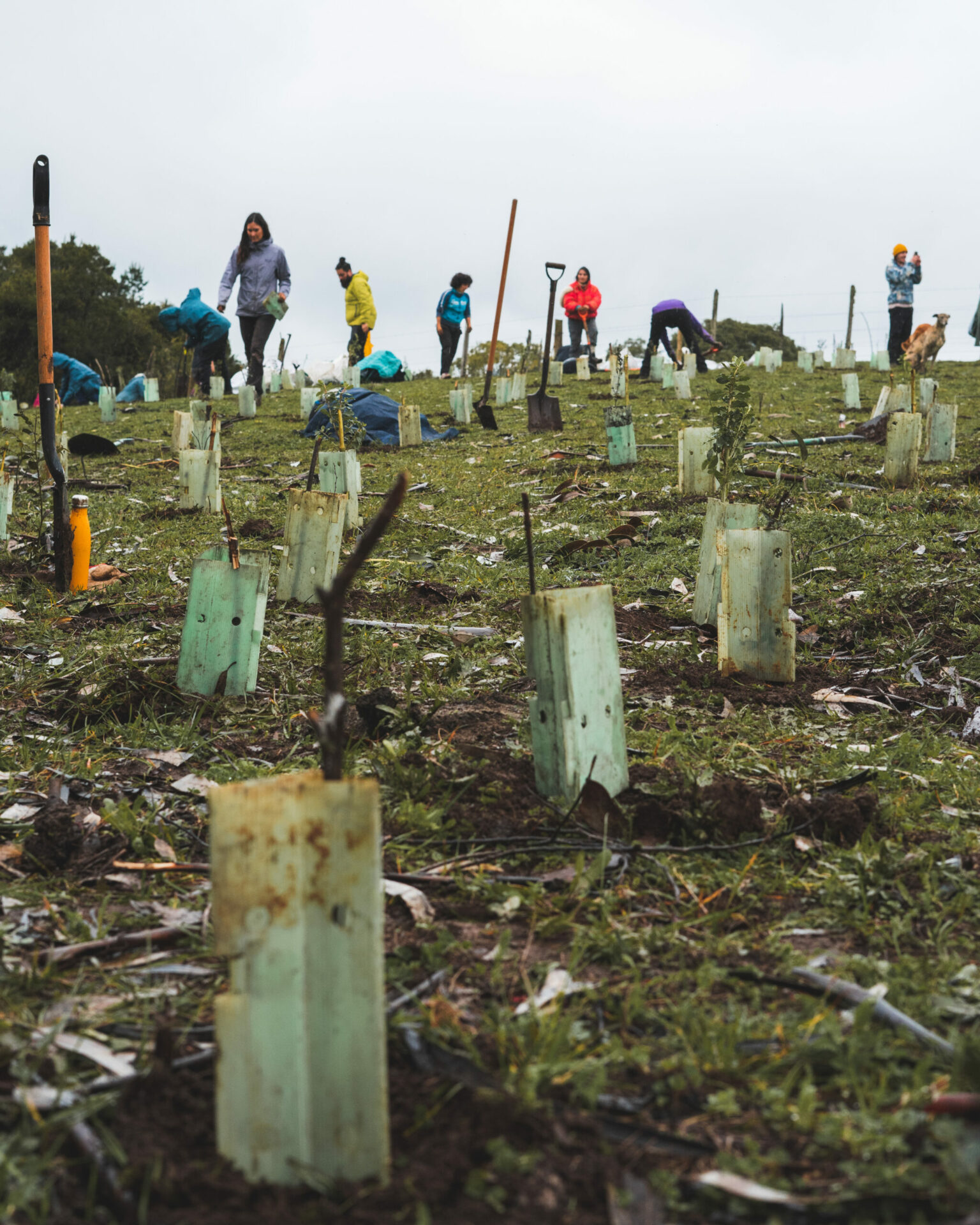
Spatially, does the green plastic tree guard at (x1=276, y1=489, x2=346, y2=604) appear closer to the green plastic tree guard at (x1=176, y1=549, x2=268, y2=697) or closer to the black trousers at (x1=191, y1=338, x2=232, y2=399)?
→ the green plastic tree guard at (x1=176, y1=549, x2=268, y2=697)

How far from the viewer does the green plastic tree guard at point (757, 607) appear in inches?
147

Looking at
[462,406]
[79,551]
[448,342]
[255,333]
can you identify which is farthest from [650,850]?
[448,342]

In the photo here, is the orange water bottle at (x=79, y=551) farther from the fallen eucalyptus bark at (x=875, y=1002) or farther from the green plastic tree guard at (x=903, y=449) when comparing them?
the green plastic tree guard at (x=903, y=449)

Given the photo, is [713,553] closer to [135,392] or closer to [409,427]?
[409,427]

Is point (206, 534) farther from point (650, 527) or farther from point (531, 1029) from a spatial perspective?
point (531, 1029)

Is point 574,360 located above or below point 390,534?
above

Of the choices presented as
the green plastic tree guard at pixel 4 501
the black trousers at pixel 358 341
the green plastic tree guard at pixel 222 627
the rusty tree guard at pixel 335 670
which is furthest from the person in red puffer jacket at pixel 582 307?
the rusty tree guard at pixel 335 670

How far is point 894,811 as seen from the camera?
2635 mm

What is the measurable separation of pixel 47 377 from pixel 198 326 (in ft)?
33.3

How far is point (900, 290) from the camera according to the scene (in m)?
18.5

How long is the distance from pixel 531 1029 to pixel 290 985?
1.57 feet

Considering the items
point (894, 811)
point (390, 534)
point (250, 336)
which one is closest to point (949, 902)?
point (894, 811)

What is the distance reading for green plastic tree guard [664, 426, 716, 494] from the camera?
280 inches

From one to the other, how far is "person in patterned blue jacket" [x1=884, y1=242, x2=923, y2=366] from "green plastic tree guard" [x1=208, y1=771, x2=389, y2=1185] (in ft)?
61.4
